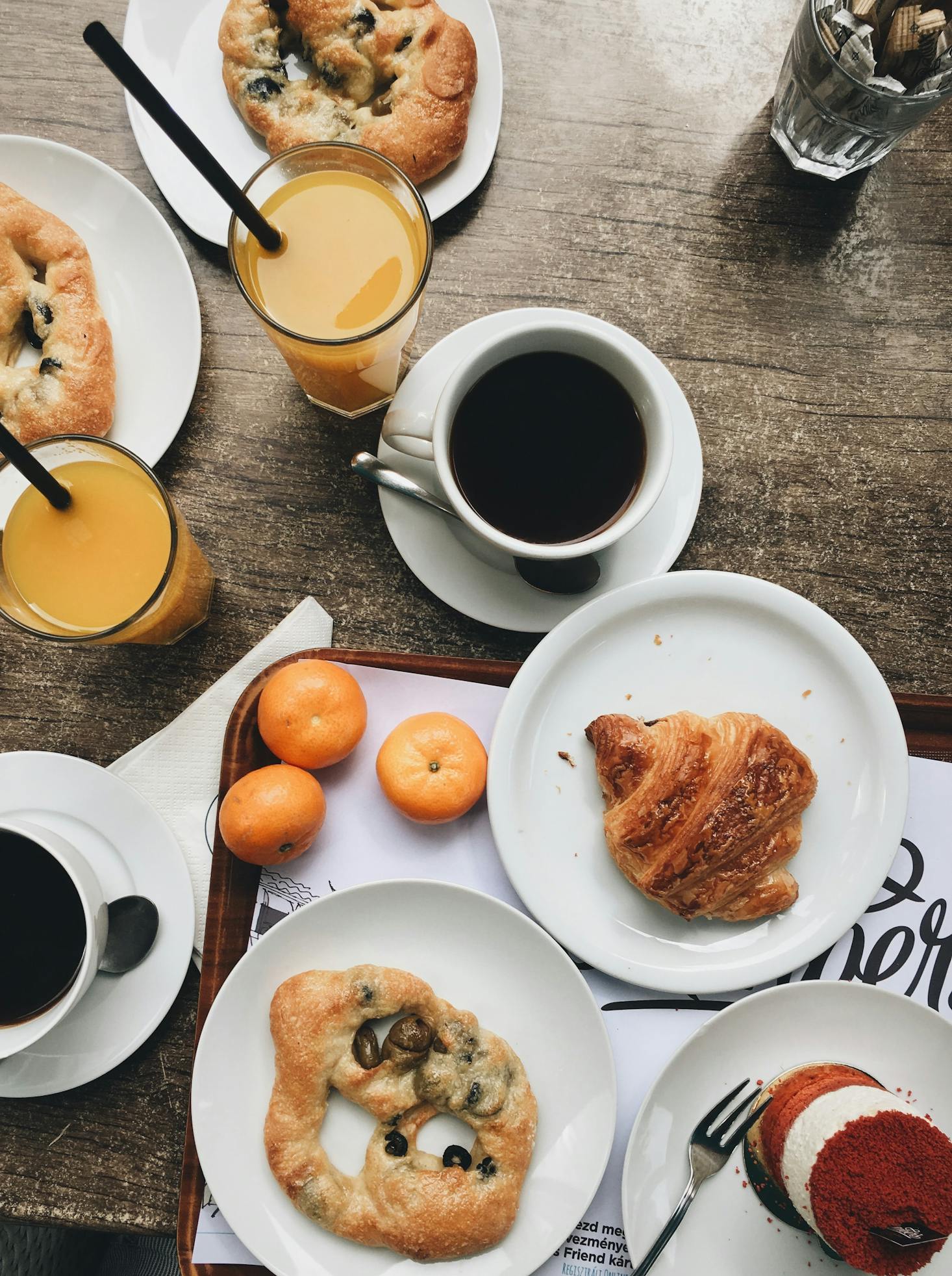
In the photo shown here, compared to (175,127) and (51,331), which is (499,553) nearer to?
(175,127)

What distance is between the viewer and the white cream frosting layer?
103 cm

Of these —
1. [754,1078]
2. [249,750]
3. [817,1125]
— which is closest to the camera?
[817,1125]

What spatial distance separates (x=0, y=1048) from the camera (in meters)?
1.06

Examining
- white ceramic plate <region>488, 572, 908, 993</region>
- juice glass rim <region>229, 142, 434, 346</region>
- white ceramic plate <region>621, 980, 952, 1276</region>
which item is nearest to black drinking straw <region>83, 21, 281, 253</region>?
juice glass rim <region>229, 142, 434, 346</region>

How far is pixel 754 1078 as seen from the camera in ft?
3.78

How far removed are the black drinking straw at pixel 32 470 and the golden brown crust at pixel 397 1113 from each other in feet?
2.30

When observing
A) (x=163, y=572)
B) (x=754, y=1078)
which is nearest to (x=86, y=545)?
(x=163, y=572)

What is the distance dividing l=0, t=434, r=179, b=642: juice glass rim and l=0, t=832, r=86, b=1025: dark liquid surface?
0.87 ft

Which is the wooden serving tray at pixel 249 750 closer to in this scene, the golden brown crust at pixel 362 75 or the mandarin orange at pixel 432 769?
the mandarin orange at pixel 432 769

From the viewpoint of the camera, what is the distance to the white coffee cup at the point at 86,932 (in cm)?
104

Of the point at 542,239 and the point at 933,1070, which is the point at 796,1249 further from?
the point at 542,239

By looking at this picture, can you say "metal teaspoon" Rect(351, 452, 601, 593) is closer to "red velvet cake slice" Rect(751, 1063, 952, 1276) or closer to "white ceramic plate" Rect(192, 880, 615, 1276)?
"white ceramic plate" Rect(192, 880, 615, 1276)

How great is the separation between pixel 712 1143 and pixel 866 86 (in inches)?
55.0

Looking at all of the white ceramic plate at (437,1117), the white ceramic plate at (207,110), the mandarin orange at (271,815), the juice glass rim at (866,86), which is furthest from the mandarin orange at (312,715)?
the juice glass rim at (866,86)
